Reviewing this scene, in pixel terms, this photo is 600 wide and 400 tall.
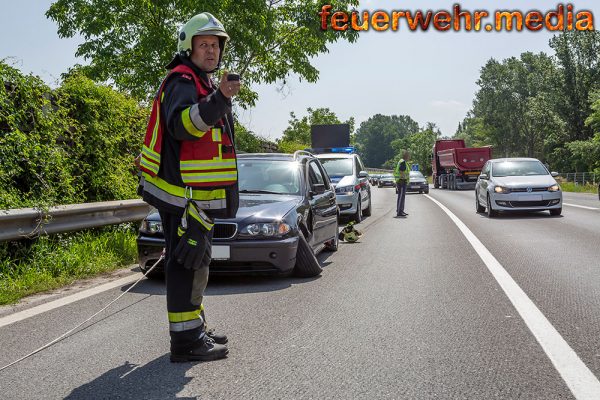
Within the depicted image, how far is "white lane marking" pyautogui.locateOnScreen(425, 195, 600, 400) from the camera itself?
10.8 ft

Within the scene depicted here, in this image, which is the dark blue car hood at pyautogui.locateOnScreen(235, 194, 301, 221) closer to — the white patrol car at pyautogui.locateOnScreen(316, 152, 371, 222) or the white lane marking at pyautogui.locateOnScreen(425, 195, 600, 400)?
the white lane marking at pyautogui.locateOnScreen(425, 195, 600, 400)

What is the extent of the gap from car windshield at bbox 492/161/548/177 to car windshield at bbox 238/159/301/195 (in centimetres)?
1030

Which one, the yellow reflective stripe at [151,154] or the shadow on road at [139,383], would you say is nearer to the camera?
the shadow on road at [139,383]

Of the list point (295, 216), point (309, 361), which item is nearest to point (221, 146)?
point (309, 361)

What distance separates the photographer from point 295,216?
23.0ft

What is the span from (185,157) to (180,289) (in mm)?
760

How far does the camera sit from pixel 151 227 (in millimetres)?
6684

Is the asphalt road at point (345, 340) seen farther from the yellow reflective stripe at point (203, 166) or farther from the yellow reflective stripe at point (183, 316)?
the yellow reflective stripe at point (203, 166)

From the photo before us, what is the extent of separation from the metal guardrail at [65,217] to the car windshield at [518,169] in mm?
11037

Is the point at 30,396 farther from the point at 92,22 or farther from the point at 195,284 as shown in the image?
the point at 92,22

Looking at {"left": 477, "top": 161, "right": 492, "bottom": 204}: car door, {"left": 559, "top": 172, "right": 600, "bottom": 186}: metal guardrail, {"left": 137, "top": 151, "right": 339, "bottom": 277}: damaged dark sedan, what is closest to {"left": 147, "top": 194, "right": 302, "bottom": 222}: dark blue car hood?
{"left": 137, "top": 151, "right": 339, "bottom": 277}: damaged dark sedan

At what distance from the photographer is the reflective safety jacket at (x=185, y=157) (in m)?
3.62

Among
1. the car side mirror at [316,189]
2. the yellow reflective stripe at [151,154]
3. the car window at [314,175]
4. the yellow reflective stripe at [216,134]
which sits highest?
the yellow reflective stripe at [216,134]

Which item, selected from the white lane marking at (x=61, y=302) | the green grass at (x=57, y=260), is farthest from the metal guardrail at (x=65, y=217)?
the white lane marking at (x=61, y=302)
